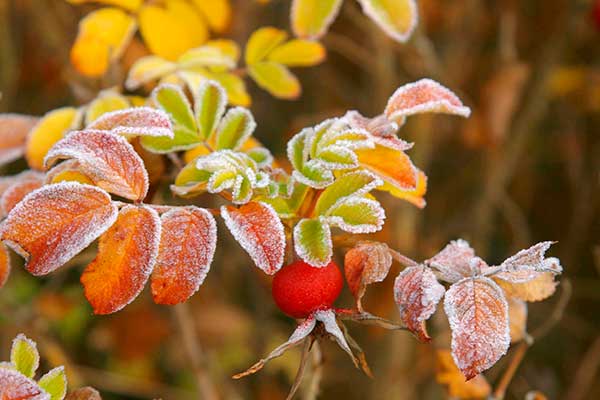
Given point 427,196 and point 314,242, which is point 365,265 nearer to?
point 314,242

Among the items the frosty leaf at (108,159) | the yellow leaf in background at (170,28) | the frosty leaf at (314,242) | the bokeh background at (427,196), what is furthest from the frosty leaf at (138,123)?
the bokeh background at (427,196)

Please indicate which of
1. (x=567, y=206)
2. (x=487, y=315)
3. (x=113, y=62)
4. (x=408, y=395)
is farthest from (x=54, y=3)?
(x=487, y=315)

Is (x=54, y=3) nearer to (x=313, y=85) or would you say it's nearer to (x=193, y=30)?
(x=313, y=85)

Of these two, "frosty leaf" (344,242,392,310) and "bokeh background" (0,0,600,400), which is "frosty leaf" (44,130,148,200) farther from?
"bokeh background" (0,0,600,400)

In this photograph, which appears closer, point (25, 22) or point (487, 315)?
point (487, 315)

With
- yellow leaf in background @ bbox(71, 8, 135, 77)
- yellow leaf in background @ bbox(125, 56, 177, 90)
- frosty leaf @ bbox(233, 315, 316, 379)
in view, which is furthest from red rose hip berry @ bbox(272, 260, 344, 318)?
yellow leaf in background @ bbox(71, 8, 135, 77)

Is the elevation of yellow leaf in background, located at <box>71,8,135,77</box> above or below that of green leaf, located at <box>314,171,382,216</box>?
below
